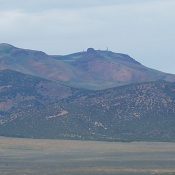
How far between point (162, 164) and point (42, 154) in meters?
36.6

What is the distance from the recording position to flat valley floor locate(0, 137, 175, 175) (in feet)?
410

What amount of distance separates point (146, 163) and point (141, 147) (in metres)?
49.6

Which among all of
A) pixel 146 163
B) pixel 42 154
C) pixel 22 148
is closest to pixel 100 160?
pixel 146 163

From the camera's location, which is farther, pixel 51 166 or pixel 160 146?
pixel 160 146

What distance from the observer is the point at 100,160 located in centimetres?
14700

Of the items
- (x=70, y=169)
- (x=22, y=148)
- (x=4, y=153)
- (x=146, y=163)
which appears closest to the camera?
(x=70, y=169)

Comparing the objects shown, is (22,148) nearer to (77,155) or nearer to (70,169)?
(77,155)

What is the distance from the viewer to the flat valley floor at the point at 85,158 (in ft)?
410

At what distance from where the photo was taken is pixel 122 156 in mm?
157875

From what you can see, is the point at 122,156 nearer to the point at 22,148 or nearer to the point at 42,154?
the point at 42,154

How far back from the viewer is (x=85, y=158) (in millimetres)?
152625

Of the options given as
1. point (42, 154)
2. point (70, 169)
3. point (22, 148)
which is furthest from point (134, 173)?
point (22, 148)

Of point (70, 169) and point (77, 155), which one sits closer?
point (70, 169)

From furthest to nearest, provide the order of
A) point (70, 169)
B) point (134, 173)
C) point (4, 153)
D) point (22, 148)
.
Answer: point (22, 148) → point (4, 153) → point (70, 169) → point (134, 173)
